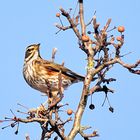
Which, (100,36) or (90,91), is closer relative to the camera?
(90,91)

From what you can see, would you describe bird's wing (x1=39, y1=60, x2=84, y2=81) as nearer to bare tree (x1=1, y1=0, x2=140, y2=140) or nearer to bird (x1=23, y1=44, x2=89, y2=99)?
bird (x1=23, y1=44, x2=89, y2=99)

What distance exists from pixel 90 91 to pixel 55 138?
88cm

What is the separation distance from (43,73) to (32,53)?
47.1 inches

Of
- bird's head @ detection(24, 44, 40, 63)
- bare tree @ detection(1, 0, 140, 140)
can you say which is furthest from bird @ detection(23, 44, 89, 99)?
bare tree @ detection(1, 0, 140, 140)

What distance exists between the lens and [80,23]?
22.9ft

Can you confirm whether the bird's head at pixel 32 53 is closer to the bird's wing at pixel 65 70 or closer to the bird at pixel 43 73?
the bird at pixel 43 73

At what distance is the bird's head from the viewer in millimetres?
11789

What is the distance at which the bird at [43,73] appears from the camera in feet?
34.0

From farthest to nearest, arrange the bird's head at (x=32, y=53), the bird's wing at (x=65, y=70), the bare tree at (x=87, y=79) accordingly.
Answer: the bird's head at (x=32, y=53)
the bird's wing at (x=65, y=70)
the bare tree at (x=87, y=79)

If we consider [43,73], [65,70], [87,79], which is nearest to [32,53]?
[43,73]

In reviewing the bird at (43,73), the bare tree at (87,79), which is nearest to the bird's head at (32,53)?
the bird at (43,73)

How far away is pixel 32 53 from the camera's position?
11.8 m

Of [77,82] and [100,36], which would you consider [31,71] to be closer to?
[77,82]

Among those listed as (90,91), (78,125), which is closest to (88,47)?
(90,91)
